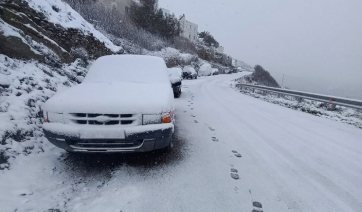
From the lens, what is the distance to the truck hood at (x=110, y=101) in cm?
257

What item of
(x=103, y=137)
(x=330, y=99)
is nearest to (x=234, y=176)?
(x=103, y=137)

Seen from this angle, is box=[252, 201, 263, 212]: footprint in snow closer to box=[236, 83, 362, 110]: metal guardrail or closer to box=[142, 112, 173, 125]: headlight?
box=[142, 112, 173, 125]: headlight

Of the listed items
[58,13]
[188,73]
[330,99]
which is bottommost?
[330,99]

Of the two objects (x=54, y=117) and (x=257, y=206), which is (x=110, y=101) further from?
(x=257, y=206)

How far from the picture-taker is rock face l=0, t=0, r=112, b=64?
5.00 m

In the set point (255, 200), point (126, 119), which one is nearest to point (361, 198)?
point (255, 200)

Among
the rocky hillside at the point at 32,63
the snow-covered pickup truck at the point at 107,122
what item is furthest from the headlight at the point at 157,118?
the rocky hillside at the point at 32,63

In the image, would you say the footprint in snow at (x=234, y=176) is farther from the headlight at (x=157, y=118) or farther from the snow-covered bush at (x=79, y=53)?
the snow-covered bush at (x=79, y=53)

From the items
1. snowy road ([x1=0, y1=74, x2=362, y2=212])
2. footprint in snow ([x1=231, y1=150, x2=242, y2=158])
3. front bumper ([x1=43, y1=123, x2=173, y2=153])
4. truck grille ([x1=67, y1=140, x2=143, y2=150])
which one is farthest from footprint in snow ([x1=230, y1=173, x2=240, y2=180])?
truck grille ([x1=67, y1=140, x2=143, y2=150])

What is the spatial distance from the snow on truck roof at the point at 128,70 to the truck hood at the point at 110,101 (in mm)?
779

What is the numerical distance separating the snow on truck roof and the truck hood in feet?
2.56

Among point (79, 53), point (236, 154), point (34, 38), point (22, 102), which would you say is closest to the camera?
point (236, 154)

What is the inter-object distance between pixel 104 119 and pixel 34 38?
553cm

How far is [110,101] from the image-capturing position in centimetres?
265
